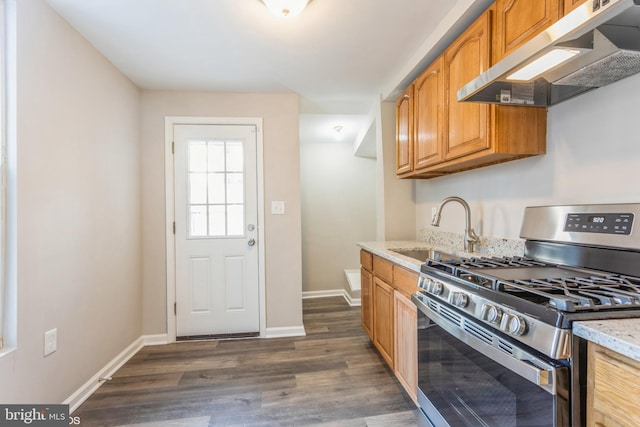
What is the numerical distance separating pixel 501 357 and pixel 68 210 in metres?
2.33

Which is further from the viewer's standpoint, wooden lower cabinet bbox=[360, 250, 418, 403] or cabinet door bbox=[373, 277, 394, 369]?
cabinet door bbox=[373, 277, 394, 369]

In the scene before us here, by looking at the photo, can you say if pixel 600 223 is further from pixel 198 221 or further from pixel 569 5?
pixel 198 221

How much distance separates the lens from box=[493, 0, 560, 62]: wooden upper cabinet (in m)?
1.16

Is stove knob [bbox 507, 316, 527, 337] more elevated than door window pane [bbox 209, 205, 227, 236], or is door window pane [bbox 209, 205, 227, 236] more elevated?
door window pane [bbox 209, 205, 227, 236]

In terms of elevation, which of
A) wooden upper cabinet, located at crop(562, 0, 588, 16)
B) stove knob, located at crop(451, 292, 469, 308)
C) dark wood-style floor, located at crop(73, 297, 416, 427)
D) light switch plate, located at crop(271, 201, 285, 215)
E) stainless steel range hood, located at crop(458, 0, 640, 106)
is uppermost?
wooden upper cabinet, located at crop(562, 0, 588, 16)

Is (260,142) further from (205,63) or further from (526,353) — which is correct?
(526,353)

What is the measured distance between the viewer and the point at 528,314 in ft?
2.75

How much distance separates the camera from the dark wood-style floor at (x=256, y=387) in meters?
1.70

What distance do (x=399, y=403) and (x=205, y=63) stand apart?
2764 mm

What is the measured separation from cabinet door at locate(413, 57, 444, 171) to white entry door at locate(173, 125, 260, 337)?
1526mm

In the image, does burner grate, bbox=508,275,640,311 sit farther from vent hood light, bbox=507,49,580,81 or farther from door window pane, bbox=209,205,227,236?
door window pane, bbox=209,205,227,236

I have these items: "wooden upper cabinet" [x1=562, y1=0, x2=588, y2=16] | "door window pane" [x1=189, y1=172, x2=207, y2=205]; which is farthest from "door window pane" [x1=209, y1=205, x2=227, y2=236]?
"wooden upper cabinet" [x1=562, y1=0, x2=588, y2=16]

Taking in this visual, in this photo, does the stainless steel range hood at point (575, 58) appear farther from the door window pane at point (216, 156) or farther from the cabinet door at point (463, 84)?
the door window pane at point (216, 156)

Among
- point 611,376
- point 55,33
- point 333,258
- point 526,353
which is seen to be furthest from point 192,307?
point 611,376
